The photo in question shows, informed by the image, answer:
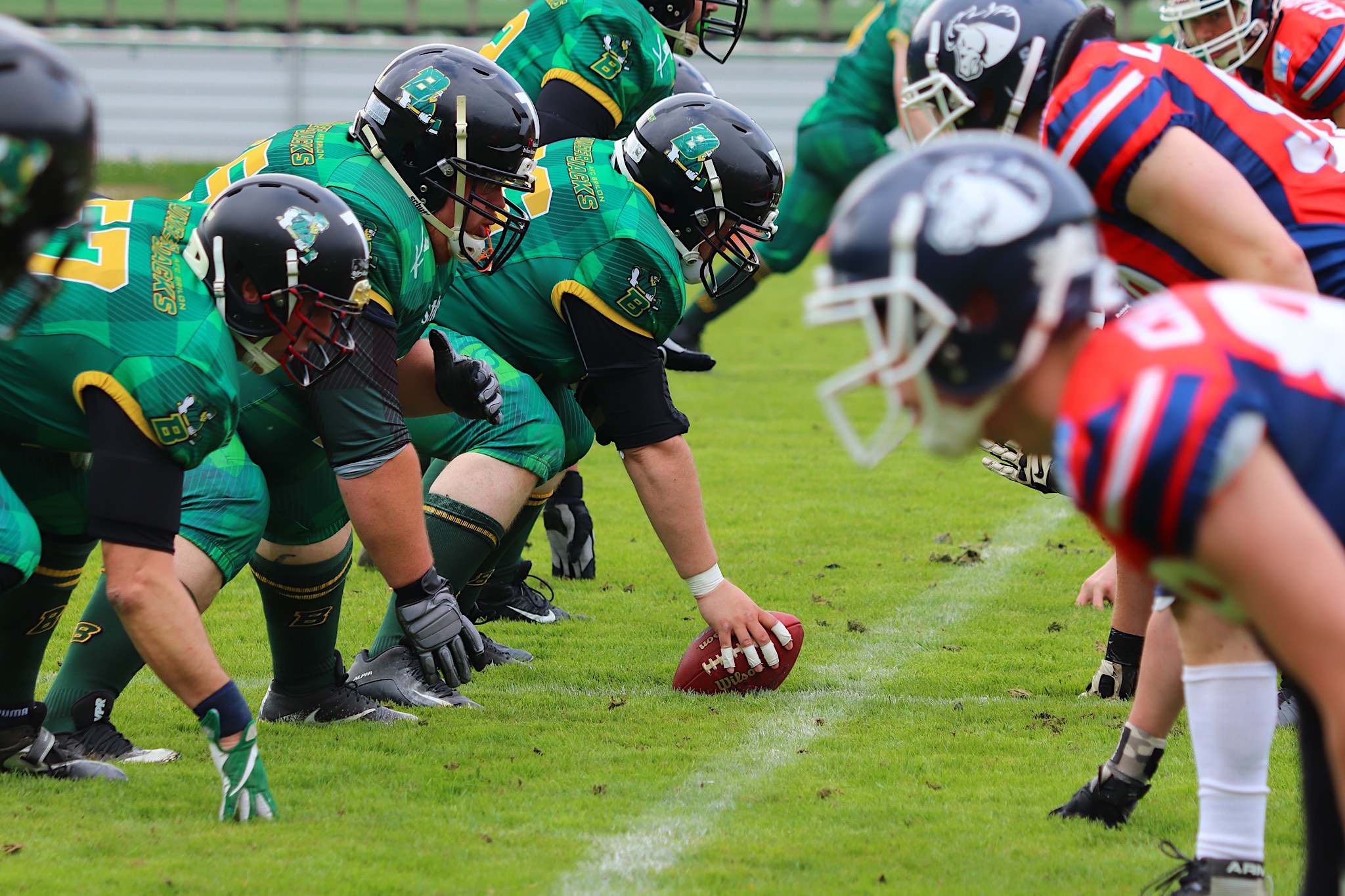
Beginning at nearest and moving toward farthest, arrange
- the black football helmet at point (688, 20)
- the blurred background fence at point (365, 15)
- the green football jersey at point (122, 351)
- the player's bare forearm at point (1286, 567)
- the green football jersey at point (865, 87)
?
1. the player's bare forearm at point (1286, 567)
2. the green football jersey at point (122, 351)
3. the black football helmet at point (688, 20)
4. the green football jersey at point (865, 87)
5. the blurred background fence at point (365, 15)

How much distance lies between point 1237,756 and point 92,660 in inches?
106

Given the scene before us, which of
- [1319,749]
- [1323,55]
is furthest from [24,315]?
[1323,55]

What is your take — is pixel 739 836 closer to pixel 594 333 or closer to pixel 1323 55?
pixel 594 333

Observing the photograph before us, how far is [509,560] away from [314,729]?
1377mm

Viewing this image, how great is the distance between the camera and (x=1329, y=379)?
5.70 feet

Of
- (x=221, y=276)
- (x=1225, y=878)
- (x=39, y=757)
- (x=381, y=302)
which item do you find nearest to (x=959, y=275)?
(x=1225, y=878)

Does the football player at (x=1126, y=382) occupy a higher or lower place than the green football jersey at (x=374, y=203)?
higher

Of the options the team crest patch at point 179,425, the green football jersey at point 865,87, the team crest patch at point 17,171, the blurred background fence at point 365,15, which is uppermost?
the team crest patch at point 17,171

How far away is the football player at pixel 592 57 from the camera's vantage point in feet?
19.2

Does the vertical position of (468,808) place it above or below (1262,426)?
below

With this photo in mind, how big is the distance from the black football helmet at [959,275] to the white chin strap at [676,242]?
8.33 ft

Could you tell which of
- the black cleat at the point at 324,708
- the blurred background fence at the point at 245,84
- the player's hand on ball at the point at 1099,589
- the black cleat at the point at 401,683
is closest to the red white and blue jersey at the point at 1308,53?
the player's hand on ball at the point at 1099,589

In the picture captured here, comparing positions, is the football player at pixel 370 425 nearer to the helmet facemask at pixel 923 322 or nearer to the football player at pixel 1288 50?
the football player at pixel 1288 50

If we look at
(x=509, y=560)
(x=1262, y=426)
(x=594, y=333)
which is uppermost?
(x=1262, y=426)
